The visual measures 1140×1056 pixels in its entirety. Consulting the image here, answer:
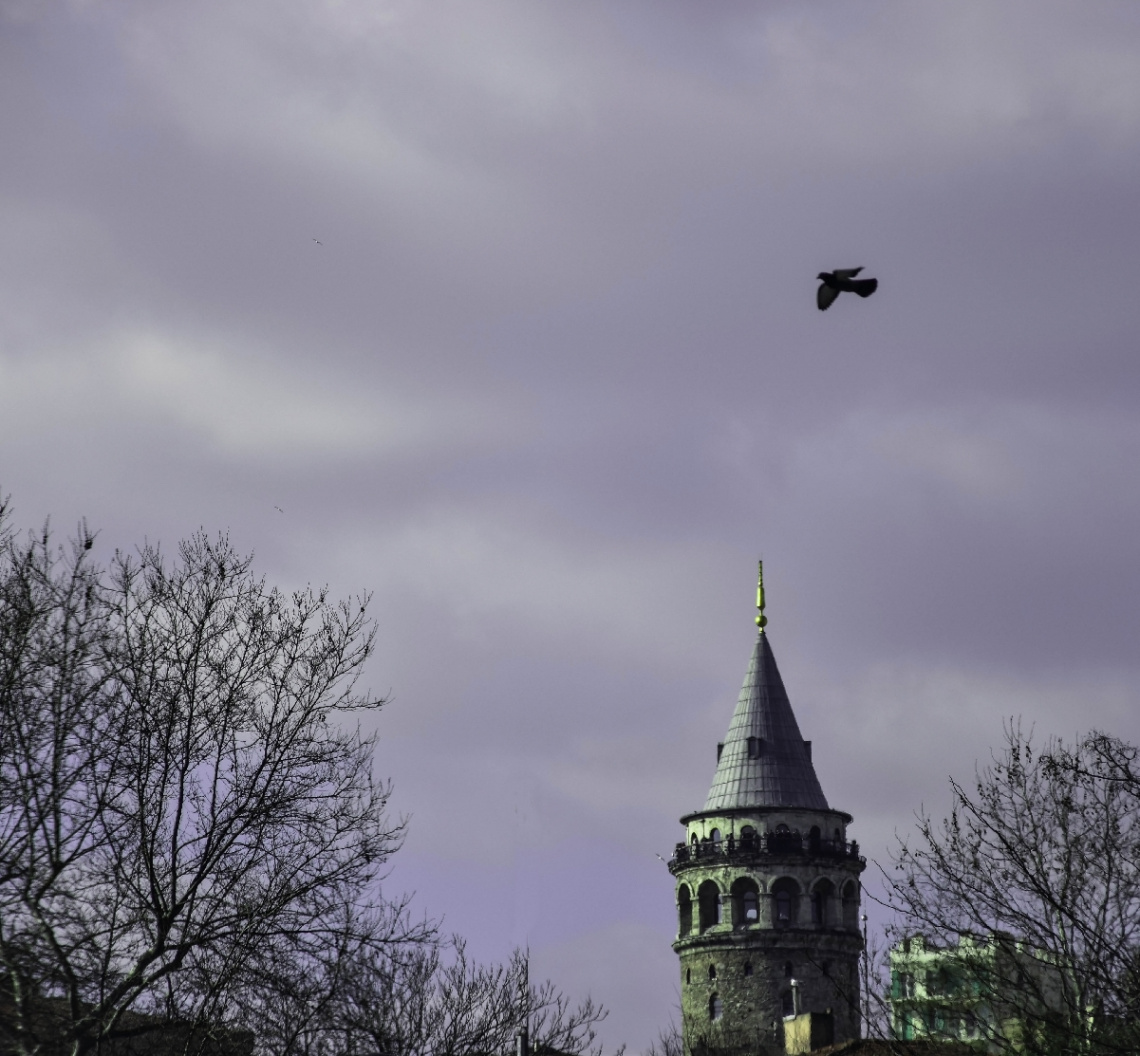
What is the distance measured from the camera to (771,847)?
103500mm

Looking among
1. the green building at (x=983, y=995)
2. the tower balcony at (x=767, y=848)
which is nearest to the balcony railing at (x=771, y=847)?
the tower balcony at (x=767, y=848)

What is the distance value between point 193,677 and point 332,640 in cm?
241

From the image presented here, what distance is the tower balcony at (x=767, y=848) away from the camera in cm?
10350

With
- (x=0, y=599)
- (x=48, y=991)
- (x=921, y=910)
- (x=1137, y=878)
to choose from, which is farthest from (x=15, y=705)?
(x=1137, y=878)

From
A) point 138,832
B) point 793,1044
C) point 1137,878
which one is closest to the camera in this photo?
point 138,832

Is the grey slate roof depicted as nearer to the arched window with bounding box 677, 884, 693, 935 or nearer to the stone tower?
the stone tower

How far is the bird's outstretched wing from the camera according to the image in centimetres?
2188

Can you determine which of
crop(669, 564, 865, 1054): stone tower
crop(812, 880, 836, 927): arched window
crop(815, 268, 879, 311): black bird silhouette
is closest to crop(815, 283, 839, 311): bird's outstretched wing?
crop(815, 268, 879, 311): black bird silhouette

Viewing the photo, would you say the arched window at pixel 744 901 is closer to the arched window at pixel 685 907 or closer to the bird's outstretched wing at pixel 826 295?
the arched window at pixel 685 907

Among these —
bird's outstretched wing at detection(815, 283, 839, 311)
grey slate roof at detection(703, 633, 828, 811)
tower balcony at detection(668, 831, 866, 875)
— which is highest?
grey slate roof at detection(703, 633, 828, 811)

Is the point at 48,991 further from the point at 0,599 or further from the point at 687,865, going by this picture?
the point at 687,865

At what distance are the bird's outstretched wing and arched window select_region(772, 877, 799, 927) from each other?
84173 millimetres

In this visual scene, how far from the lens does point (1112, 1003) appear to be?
34281 millimetres

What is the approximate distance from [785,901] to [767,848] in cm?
295
